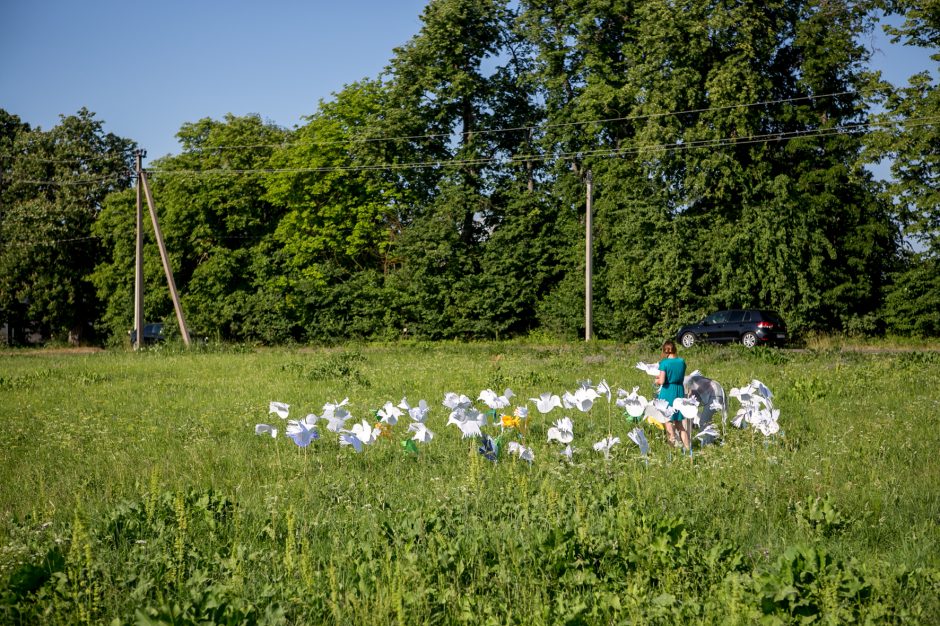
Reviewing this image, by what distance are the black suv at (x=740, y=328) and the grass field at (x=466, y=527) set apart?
60.3ft

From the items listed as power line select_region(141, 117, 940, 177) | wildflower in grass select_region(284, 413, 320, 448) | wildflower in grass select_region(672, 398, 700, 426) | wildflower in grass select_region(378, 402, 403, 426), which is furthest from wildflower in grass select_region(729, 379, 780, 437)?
power line select_region(141, 117, 940, 177)

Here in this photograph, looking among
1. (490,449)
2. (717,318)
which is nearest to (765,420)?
(490,449)

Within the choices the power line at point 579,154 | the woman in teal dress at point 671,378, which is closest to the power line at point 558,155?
the power line at point 579,154

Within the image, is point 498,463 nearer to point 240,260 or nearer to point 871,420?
point 871,420

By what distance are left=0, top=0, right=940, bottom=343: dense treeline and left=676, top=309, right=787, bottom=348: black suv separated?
1.29 metres

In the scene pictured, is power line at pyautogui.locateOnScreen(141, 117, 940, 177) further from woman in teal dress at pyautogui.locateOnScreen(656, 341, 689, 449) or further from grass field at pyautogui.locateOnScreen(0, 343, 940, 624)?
woman in teal dress at pyautogui.locateOnScreen(656, 341, 689, 449)

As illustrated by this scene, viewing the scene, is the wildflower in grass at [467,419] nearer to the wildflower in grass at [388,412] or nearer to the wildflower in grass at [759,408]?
the wildflower in grass at [388,412]

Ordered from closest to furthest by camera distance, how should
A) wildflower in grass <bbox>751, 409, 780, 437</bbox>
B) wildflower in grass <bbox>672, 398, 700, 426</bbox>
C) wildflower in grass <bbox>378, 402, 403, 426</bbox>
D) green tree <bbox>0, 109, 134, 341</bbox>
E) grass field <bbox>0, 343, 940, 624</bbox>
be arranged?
grass field <bbox>0, 343, 940, 624</bbox> < wildflower in grass <bbox>672, 398, 700, 426</bbox> < wildflower in grass <bbox>378, 402, 403, 426</bbox> < wildflower in grass <bbox>751, 409, 780, 437</bbox> < green tree <bbox>0, 109, 134, 341</bbox>

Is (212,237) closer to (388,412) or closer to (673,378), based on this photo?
(673,378)

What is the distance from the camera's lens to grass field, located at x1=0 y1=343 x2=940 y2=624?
4.27 meters

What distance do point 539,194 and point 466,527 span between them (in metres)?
31.9

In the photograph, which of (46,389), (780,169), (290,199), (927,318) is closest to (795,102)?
(780,169)

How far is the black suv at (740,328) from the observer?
29.0 m

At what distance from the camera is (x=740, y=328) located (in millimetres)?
29625
